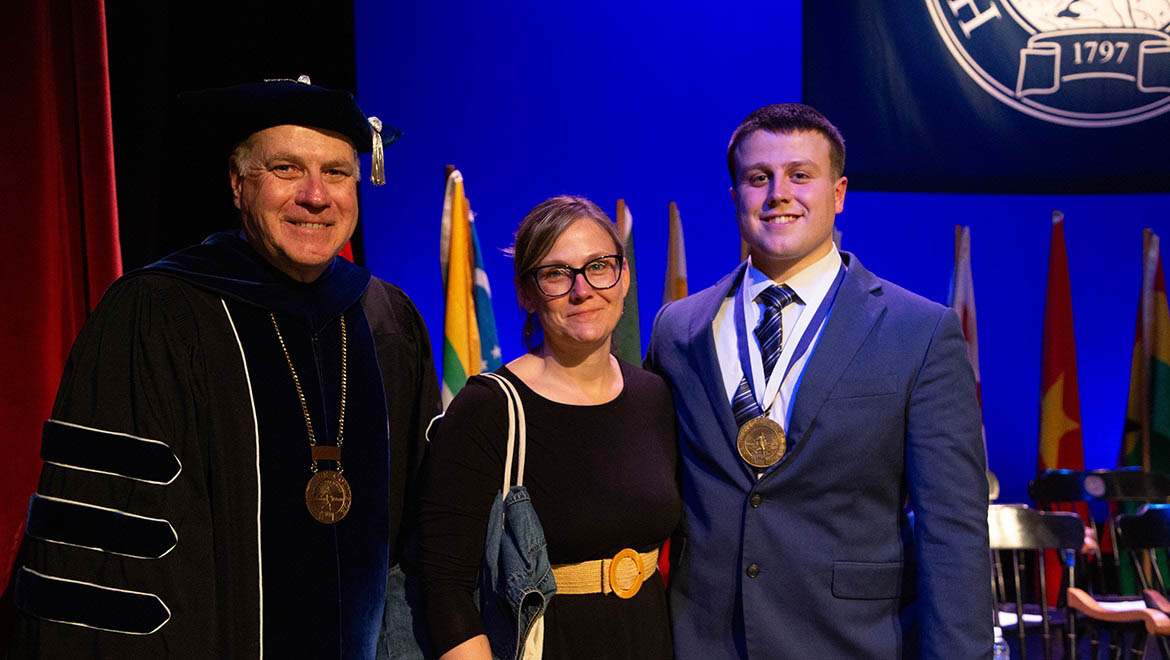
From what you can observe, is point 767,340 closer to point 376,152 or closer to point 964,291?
point 376,152

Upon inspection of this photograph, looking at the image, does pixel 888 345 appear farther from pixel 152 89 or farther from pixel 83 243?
pixel 152 89

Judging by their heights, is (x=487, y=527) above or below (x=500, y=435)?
below

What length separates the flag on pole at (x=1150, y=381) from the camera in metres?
5.25

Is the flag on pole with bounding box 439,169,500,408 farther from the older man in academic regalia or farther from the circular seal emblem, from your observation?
the circular seal emblem

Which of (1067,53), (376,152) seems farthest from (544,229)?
(1067,53)

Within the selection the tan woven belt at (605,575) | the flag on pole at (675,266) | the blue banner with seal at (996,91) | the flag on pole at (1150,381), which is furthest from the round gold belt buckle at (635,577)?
the flag on pole at (1150,381)

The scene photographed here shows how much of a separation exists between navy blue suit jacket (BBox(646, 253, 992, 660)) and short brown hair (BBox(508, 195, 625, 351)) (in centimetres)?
53

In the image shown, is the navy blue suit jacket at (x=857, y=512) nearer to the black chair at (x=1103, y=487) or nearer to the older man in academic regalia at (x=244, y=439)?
the older man in academic regalia at (x=244, y=439)

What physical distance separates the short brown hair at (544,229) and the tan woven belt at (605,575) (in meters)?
0.57

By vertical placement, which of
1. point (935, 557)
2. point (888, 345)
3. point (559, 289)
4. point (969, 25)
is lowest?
point (935, 557)

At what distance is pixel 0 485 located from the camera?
8.23ft

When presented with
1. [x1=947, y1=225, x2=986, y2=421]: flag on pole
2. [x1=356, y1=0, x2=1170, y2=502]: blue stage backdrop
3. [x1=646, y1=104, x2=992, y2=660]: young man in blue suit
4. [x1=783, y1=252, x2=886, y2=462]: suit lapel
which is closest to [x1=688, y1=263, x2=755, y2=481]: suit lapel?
[x1=646, y1=104, x2=992, y2=660]: young man in blue suit

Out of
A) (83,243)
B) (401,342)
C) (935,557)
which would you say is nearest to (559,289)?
(401,342)

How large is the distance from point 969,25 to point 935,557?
415 cm
